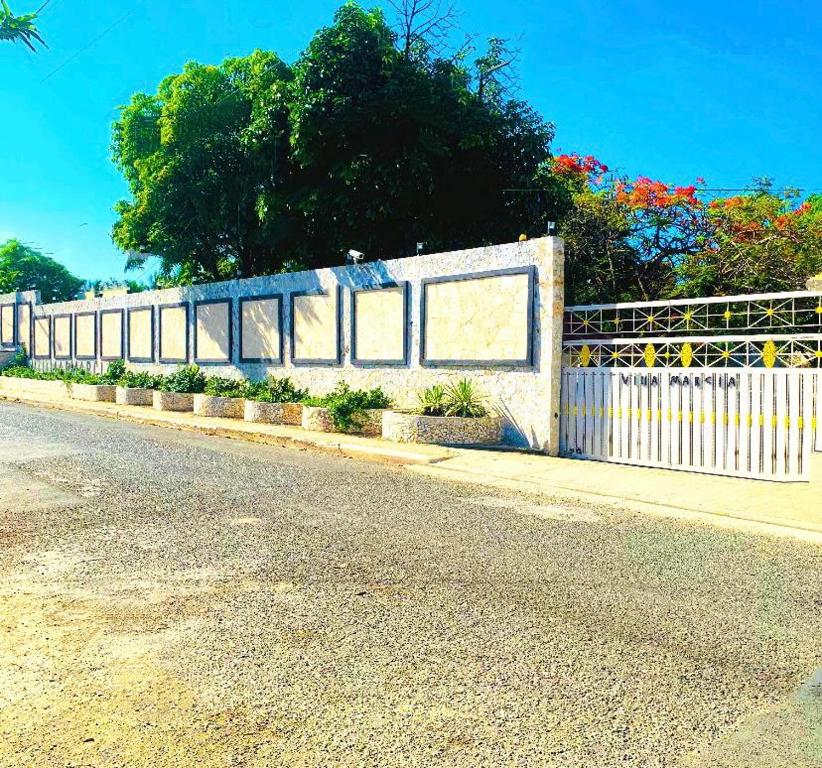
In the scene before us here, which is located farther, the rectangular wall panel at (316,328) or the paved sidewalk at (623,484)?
the rectangular wall panel at (316,328)

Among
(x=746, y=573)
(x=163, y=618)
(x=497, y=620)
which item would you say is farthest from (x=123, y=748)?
(x=746, y=573)

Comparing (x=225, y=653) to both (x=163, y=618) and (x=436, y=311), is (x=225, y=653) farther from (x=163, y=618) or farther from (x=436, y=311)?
(x=436, y=311)

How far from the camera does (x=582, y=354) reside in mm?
12078

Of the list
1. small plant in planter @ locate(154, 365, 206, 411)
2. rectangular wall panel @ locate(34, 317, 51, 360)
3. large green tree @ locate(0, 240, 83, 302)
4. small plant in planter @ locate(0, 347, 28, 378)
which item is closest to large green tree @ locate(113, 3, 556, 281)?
small plant in planter @ locate(154, 365, 206, 411)

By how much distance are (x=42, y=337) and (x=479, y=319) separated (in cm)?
2573

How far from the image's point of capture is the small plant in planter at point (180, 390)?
2038 centimetres

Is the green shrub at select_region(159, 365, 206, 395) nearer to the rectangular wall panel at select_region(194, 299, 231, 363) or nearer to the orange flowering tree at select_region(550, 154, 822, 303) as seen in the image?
the rectangular wall panel at select_region(194, 299, 231, 363)

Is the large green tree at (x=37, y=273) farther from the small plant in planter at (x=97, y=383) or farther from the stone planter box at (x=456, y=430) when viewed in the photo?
the stone planter box at (x=456, y=430)

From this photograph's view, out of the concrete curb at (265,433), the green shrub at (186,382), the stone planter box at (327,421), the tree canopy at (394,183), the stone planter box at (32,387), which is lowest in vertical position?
the concrete curb at (265,433)

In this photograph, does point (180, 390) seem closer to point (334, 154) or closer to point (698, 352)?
point (334, 154)

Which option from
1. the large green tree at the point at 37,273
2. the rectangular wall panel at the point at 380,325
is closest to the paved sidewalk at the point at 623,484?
the rectangular wall panel at the point at 380,325

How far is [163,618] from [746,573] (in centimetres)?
423

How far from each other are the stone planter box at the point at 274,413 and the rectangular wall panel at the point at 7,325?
23921 mm

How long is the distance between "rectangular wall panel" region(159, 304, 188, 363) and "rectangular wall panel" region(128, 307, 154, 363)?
0.77 meters
